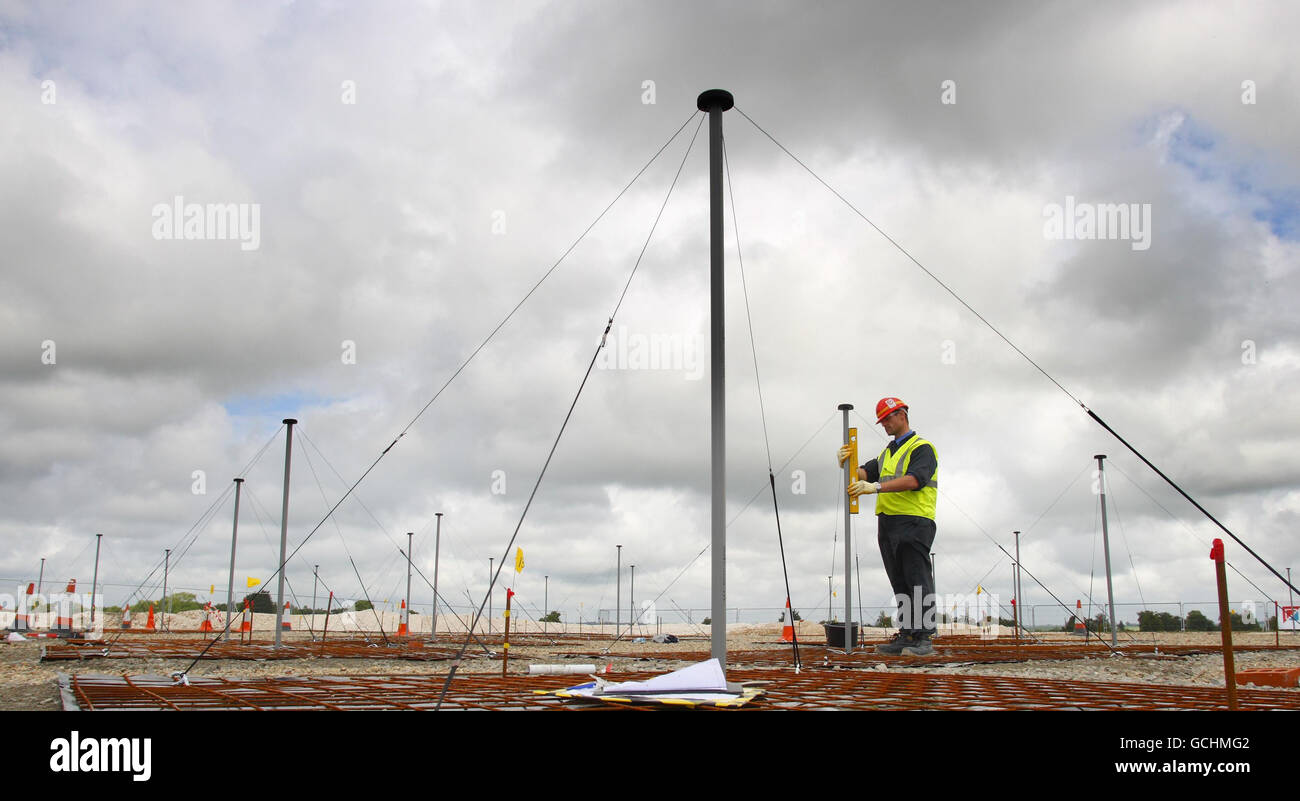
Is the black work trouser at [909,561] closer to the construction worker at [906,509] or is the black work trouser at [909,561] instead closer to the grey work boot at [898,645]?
the construction worker at [906,509]

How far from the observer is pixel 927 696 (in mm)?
7395

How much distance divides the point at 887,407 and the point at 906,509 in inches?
60.8

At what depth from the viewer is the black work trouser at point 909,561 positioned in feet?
39.9

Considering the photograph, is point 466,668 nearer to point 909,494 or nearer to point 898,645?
point 898,645

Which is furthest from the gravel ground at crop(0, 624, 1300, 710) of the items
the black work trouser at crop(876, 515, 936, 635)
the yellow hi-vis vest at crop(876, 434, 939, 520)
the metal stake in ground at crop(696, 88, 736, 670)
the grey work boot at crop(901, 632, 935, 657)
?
the metal stake in ground at crop(696, 88, 736, 670)

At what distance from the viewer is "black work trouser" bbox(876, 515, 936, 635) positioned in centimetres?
1216

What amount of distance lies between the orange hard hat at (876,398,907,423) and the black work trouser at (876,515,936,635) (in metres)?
1.50

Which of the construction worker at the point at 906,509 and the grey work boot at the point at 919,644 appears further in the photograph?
the grey work boot at the point at 919,644

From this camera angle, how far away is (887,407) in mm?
12867

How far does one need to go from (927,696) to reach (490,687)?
4026 mm

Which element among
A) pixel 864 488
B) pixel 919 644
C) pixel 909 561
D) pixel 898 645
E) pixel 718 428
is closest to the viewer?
pixel 718 428

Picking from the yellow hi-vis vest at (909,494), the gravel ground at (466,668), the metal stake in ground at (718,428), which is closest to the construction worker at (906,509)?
the yellow hi-vis vest at (909,494)

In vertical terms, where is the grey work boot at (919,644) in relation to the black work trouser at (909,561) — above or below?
below

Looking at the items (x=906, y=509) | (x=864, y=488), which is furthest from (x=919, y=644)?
(x=864, y=488)
